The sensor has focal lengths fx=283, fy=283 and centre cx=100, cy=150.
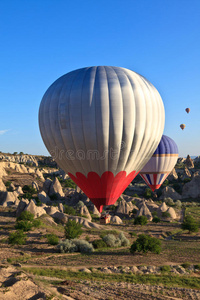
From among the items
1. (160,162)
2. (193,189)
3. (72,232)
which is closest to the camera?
(72,232)

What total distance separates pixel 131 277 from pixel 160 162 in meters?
41.3

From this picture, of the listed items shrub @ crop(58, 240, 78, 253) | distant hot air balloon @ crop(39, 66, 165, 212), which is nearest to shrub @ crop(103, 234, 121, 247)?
shrub @ crop(58, 240, 78, 253)

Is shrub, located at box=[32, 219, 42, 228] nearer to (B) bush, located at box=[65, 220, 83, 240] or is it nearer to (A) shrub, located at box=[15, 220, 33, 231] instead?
(A) shrub, located at box=[15, 220, 33, 231]

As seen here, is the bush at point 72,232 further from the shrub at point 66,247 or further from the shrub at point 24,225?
the shrub at point 24,225

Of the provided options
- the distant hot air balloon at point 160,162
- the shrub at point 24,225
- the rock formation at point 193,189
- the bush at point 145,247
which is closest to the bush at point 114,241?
the bush at point 145,247

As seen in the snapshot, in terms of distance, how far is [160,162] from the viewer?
64438 millimetres

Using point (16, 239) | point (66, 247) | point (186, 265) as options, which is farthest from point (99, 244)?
point (186, 265)

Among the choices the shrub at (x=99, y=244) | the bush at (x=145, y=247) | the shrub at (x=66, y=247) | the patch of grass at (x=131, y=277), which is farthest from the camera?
the shrub at (x=99, y=244)

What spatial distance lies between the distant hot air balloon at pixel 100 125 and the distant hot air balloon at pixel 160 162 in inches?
1270

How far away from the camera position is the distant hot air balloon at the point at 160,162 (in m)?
64.3

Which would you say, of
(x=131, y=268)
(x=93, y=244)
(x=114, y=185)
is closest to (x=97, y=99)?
(x=114, y=185)

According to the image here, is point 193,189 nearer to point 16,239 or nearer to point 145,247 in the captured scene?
point 145,247

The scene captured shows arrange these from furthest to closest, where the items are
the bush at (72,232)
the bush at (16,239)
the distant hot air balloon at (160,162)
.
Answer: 1. the distant hot air balloon at (160,162)
2. the bush at (72,232)
3. the bush at (16,239)

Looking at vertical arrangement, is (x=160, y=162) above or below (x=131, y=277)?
above
